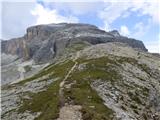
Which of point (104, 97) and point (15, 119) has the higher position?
point (104, 97)

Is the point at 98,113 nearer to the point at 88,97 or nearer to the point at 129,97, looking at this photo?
the point at 88,97

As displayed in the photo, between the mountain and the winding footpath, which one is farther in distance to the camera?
the mountain

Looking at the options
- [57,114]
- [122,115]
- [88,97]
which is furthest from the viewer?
[88,97]

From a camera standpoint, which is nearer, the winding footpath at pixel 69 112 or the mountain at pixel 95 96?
the winding footpath at pixel 69 112

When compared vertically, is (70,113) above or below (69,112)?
Answer: below

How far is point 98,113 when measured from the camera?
225ft

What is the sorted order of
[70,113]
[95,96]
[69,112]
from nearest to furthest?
[70,113] → [69,112] → [95,96]

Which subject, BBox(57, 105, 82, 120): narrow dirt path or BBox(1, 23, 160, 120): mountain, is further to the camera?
BBox(1, 23, 160, 120): mountain

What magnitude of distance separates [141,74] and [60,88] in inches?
1609

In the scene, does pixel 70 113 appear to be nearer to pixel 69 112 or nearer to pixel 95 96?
pixel 69 112

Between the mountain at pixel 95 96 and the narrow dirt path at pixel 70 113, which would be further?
the mountain at pixel 95 96

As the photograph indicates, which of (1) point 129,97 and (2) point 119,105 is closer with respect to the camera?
(2) point 119,105

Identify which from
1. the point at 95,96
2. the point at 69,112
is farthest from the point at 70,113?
the point at 95,96

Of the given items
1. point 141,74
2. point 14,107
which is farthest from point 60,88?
point 141,74
